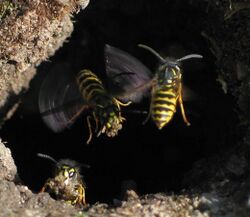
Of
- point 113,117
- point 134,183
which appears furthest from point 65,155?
point 113,117

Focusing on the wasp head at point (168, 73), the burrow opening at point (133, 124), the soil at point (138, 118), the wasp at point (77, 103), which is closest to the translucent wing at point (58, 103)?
the wasp at point (77, 103)

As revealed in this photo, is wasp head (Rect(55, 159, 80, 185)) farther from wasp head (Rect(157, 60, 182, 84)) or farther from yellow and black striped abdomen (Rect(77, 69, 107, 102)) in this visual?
wasp head (Rect(157, 60, 182, 84))

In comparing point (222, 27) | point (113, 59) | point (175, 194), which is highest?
point (222, 27)

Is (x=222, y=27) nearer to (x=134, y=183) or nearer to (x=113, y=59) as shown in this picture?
(x=113, y=59)

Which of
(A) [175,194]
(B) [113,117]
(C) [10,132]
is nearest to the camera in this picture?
(A) [175,194]

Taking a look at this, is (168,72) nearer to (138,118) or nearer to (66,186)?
(66,186)

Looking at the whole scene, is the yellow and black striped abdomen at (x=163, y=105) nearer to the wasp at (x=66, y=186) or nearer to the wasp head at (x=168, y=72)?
the wasp head at (x=168, y=72)

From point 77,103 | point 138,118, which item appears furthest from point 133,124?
point 77,103
